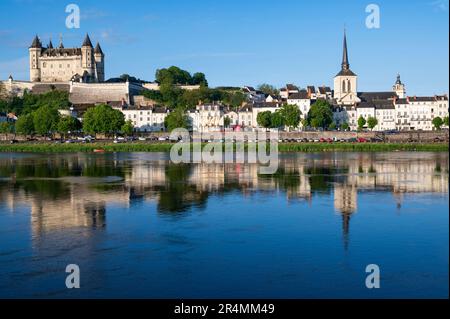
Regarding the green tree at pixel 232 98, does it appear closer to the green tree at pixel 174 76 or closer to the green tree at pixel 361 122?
the green tree at pixel 174 76

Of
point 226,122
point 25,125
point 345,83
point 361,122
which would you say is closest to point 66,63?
point 25,125

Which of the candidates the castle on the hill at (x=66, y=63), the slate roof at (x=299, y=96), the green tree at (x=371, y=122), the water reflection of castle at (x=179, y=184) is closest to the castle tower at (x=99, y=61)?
the castle on the hill at (x=66, y=63)

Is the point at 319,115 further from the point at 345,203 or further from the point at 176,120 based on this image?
the point at 345,203

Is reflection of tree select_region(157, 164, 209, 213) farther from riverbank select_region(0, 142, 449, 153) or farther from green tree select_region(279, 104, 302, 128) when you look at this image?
green tree select_region(279, 104, 302, 128)

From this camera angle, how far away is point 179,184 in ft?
70.7

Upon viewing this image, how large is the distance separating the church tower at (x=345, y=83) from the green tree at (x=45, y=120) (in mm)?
34919

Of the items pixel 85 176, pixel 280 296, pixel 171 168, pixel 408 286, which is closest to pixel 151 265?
pixel 280 296

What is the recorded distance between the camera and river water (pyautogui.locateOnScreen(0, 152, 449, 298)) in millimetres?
9375

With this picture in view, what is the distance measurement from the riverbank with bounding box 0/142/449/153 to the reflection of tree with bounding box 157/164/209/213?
21.3m

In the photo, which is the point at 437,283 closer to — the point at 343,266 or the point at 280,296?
the point at 343,266
